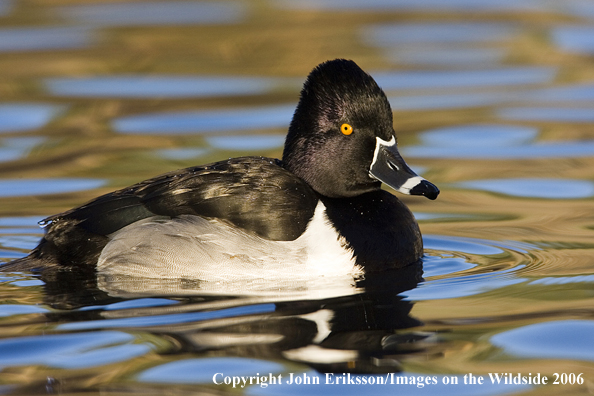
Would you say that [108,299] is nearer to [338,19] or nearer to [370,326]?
[370,326]

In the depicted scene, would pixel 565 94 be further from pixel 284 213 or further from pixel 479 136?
pixel 284 213

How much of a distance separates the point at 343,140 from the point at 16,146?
4908mm

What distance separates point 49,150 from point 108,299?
182 inches

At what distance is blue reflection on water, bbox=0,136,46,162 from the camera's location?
31.6ft

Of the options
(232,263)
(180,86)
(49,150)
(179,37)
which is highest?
(179,37)

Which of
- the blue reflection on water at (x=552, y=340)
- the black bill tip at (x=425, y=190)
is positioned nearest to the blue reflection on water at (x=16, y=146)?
the black bill tip at (x=425, y=190)

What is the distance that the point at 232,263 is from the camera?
5.77 m

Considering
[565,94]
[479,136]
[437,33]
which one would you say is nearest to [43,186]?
[479,136]

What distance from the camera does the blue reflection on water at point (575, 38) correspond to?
13.0 meters

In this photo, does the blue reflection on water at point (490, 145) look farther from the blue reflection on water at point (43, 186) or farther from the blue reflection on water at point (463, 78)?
the blue reflection on water at point (43, 186)

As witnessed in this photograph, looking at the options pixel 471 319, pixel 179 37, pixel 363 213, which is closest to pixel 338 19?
pixel 179 37

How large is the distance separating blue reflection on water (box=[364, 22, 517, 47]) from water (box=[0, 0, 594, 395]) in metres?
0.05

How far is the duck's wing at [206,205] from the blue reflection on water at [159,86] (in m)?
6.00

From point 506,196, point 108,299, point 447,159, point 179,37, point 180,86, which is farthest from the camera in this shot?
point 179,37
